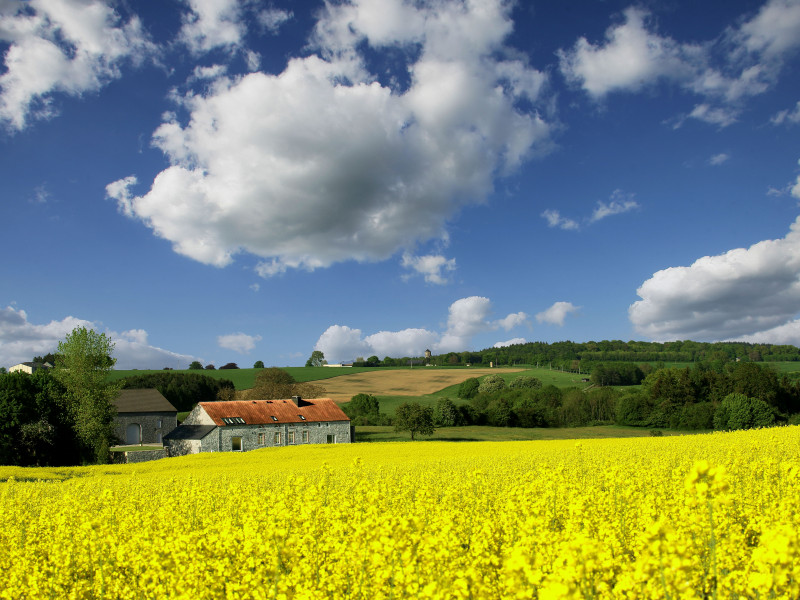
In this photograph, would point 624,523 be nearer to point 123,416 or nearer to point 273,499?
point 273,499

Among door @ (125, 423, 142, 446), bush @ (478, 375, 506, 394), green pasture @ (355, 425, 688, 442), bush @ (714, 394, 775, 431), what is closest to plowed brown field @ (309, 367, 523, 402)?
bush @ (478, 375, 506, 394)

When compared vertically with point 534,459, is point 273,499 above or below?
above

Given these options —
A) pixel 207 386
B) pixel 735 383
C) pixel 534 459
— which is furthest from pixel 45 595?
pixel 207 386

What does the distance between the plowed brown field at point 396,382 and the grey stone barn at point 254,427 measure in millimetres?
29102

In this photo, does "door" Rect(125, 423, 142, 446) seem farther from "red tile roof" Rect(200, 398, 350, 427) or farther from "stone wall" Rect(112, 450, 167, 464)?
"red tile roof" Rect(200, 398, 350, 427)

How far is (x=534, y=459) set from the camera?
19703mm

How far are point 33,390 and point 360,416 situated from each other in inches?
1626

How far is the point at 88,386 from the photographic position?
4756 cm

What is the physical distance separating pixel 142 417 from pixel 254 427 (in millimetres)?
26185

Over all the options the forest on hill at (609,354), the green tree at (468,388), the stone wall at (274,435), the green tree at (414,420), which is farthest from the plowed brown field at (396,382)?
the stone wall at (274,435)

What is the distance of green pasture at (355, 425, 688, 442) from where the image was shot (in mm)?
58594

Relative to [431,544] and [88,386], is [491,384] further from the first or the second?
[431,544]

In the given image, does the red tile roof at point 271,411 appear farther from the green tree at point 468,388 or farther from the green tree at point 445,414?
the green tree at point 468,388

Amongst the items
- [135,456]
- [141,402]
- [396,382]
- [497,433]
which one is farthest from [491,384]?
[135,456]
